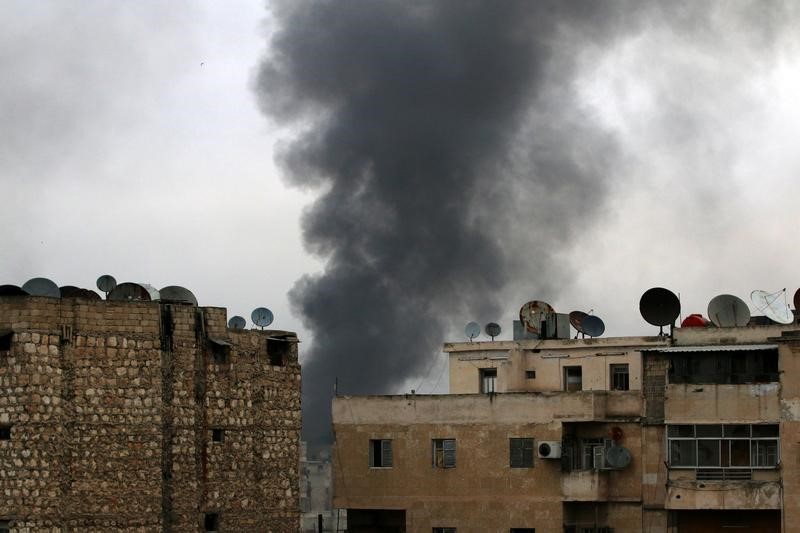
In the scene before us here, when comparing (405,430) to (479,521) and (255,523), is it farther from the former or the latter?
(255,523)

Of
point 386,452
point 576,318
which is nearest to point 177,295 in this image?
point 386,452

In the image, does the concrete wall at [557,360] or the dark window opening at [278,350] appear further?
the concrete wall at [557,360]

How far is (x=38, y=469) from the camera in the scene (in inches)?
1400

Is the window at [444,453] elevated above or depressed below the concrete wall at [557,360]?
below

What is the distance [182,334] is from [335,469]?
13.5 m

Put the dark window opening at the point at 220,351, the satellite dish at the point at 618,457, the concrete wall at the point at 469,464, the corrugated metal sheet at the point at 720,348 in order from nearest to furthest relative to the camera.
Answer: the dark window opening at the point at 220,351 < the corrugated metal sheet at the point at 720,348 < the satellite dish at the point at 618,457 < the concrete wall at the point at 469,464

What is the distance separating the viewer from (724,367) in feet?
156

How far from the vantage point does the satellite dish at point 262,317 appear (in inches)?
1794

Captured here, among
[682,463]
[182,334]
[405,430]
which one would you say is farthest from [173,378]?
[682,463]

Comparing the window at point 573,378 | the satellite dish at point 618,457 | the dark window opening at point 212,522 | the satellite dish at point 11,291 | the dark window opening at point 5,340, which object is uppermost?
the satellite dish at point 11,291

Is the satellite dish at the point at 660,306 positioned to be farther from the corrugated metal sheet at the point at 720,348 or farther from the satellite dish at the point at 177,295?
the satellite dish at the point at 177,295

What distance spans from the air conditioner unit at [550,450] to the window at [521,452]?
0.57 metres

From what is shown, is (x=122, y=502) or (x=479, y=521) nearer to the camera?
(x=122, y=502)

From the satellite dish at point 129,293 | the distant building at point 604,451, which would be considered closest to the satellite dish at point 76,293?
the satellite dish at point 129,293
